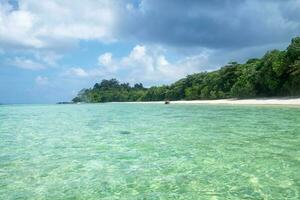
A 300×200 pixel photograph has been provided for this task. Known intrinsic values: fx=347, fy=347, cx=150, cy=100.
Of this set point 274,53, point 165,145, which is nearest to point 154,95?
point 274,53

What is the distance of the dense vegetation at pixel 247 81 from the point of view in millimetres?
44719

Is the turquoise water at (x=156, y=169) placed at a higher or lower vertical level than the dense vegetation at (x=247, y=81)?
lower

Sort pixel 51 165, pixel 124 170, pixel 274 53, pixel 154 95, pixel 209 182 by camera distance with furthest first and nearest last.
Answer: pixel 154 95, pixel 274 53, pixel 51 165, pixel 124 170, pixel 209 182

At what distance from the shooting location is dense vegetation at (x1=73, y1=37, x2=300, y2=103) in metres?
44.7

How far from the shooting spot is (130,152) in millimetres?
10984

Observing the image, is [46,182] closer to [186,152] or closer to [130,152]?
[130,152]

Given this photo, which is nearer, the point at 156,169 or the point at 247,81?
the point at 156,169

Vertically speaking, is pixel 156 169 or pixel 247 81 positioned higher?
pixel 247 81

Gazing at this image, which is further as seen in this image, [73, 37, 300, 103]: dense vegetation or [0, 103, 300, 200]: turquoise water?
[73, 37, 300, 103]: dense vegetation

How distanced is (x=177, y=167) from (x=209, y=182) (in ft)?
5.22

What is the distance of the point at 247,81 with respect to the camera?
56062mm

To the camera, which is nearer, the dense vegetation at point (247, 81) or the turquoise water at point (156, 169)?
the turquoise water at point (156, 169)

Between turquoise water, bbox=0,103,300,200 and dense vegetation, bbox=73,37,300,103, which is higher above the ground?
dense vegetation, bbox=73,37,300,103

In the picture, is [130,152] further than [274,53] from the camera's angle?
No
